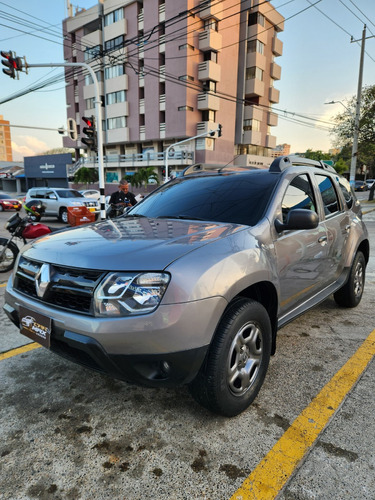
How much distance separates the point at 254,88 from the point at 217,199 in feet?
133

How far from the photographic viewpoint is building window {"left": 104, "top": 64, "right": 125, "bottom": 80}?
124 feet

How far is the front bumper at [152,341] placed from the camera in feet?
5.74

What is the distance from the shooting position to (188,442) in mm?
1996

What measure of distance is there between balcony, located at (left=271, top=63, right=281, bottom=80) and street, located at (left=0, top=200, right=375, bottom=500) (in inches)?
1799

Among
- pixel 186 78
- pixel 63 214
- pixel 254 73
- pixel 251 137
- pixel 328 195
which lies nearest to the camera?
pixel 328 195

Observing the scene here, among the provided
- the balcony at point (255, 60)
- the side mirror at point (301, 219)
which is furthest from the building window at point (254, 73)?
the side mirror at point (301, 219)

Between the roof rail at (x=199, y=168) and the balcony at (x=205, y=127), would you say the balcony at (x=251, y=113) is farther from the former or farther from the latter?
the roof rail at (x=199, y=168)

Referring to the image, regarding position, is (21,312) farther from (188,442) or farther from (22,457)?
(188,442)

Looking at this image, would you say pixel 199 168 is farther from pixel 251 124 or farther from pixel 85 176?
pixel 251 124

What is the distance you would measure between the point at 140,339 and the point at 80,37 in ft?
165

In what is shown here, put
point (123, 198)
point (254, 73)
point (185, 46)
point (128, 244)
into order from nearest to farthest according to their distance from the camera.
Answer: point (128, 244)
point (123, 198)
point (185, 46)
point (254, 73)

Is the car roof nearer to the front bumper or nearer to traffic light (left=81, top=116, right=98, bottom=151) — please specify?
the front bumper

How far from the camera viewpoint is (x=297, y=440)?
6.59 feet

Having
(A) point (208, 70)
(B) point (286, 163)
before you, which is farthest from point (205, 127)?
(B) point (286, 163)
